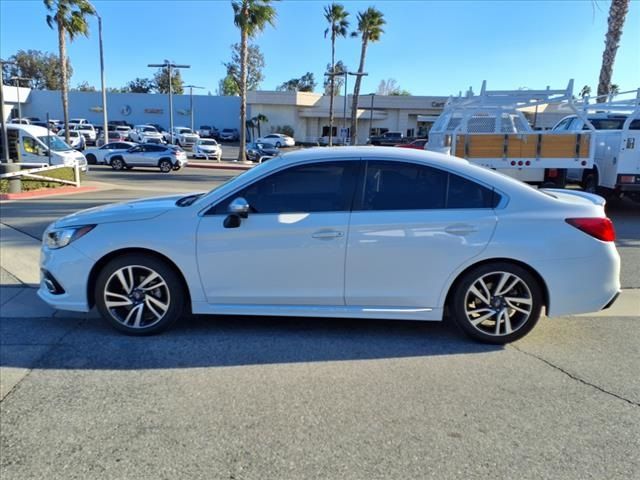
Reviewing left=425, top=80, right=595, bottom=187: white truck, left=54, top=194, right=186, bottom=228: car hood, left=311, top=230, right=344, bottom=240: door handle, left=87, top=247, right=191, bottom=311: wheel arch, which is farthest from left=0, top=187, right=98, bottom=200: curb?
left=311, top=230, right=344, bottom=240: door handle

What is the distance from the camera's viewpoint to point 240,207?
4.00 meters

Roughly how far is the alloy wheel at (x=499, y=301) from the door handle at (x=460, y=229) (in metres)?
0.39

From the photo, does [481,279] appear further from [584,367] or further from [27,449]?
[27,449]

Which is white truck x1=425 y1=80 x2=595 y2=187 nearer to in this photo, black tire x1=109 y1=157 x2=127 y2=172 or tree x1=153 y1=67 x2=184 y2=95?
black tire x1=109 y1=157 x2=127 y2=172

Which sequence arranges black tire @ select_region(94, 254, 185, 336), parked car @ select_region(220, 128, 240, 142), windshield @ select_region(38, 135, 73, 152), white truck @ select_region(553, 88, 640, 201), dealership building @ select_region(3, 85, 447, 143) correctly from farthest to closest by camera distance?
parked car @ select_region(220, 128, 240, 142) < dealership building @ select_region(3, 85, 447, 143) < windshield @ select_region(38, 135, 73, 152) < white truck @ select_region(553, 88, 640, 201) < black tire @ select_region(94, 254, 185, 336)

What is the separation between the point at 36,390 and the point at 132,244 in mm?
1270

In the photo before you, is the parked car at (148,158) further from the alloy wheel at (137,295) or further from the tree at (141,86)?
the tree at (141,86)

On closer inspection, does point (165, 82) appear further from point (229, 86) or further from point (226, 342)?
point (226, 342)

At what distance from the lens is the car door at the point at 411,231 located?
4.00 m

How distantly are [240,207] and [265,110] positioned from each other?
5760 centimetres

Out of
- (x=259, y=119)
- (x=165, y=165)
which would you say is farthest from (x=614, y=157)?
(x=259, y=119)

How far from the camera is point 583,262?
13.2 ft

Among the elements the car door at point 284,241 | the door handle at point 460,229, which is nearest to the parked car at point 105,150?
the car door at point 284,241

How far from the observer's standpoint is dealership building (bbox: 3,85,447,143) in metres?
57.9
